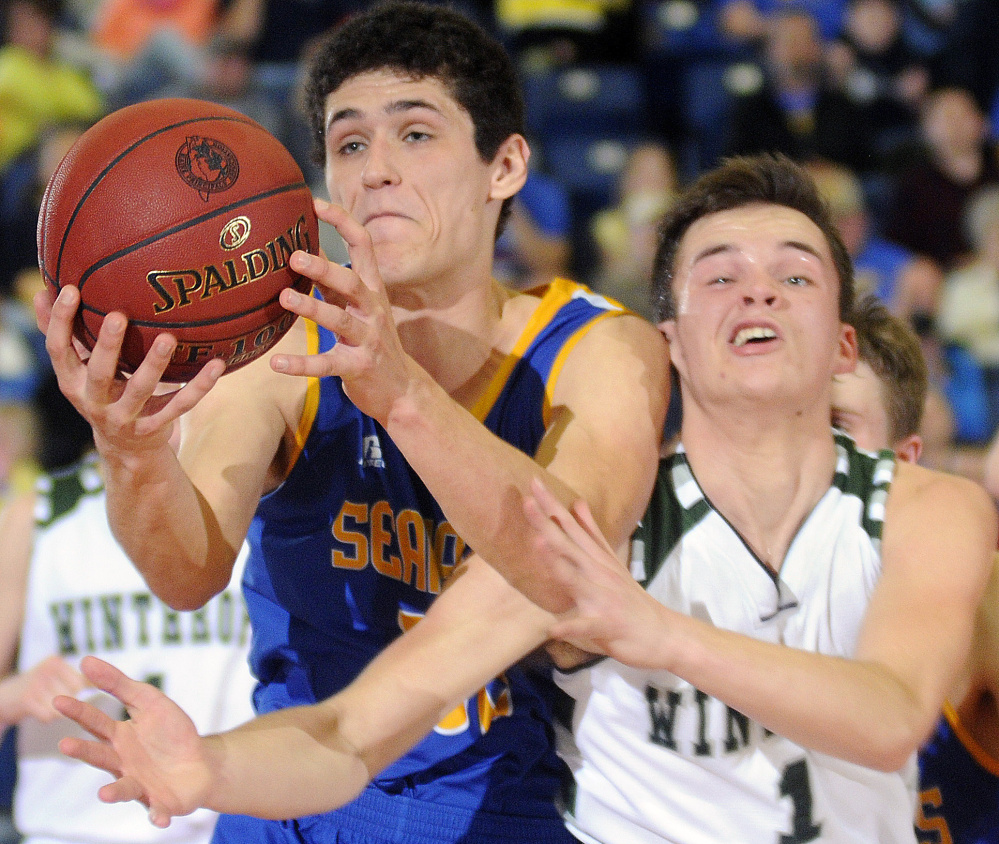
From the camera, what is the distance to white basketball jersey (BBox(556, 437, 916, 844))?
2.41m

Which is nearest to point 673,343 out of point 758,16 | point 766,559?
point 766,559

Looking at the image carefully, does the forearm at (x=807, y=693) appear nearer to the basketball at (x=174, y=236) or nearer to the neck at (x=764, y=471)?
the neck at (x=764, y=471)

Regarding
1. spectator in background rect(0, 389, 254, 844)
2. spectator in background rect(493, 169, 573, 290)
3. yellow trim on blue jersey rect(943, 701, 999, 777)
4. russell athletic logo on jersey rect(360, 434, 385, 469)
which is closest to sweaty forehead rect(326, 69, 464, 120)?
russell athletic logo on jersey rect(360, 434, 385, 469)

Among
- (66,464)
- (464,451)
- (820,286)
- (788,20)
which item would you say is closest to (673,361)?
(820,286)

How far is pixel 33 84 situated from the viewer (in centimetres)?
714

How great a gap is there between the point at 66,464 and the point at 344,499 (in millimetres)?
3383

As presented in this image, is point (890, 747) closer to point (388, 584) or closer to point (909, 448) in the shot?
point (388, 584)

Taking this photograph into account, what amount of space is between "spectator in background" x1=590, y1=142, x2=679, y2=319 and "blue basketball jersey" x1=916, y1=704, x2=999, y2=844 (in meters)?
3.95

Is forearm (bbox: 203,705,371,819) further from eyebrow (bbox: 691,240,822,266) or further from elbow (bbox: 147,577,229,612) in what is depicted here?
eyebrow (bbox: 691,240,822,266)

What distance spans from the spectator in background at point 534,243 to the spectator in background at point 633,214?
0.24 m

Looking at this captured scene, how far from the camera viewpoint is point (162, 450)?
2127 millimetres

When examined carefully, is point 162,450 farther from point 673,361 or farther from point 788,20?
point 788,20

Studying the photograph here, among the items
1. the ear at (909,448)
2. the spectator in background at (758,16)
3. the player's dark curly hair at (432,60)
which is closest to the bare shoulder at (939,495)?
the ear at (909,448)

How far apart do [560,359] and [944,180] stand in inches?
203
